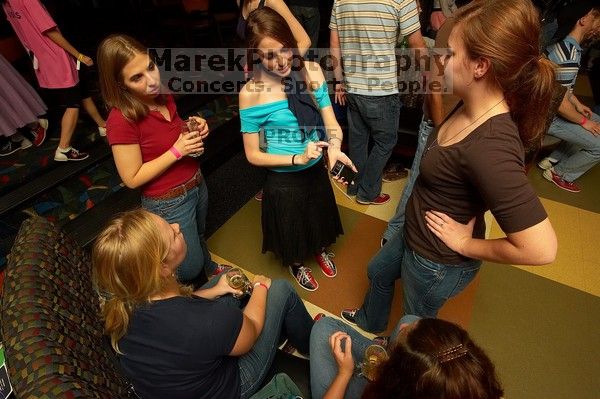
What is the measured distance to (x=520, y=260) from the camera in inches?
41.9

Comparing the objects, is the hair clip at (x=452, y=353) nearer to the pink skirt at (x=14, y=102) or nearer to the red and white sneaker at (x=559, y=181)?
the red and white sneaker at (x=559, y=181)

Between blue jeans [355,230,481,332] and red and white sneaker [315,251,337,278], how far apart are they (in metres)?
0.48

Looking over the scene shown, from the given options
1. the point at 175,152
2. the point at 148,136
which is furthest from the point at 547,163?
the point at 148,136

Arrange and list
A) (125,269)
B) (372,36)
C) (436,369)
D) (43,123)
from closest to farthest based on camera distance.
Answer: (436,369) < (125,269) < (372,36) < (43,123)

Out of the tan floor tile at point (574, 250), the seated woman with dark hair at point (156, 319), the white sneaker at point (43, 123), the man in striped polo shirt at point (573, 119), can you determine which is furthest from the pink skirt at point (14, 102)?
the man in striped polo shirt at point (573, 119)

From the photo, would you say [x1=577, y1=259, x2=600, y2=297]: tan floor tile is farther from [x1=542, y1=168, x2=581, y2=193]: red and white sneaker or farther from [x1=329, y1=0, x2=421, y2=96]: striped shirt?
[x1=329, y1=0, x2=421, y2=96]: striped shirt

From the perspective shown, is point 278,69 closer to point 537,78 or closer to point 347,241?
point 537,78

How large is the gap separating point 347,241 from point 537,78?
5.72 feet

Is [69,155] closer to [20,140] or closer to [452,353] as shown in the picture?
[20,140]

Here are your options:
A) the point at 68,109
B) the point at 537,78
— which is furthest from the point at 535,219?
the point at 68,109

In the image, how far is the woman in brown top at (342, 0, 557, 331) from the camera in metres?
0.96

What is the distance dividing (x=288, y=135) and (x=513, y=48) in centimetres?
102

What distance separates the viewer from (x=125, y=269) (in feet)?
3.63

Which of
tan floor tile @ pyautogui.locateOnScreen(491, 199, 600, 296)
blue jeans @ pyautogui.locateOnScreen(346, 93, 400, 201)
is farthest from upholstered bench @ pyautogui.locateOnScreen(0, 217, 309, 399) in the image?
tan floor tile @ pyautogui.locateOnScreen(491, 199, 600, 296)
